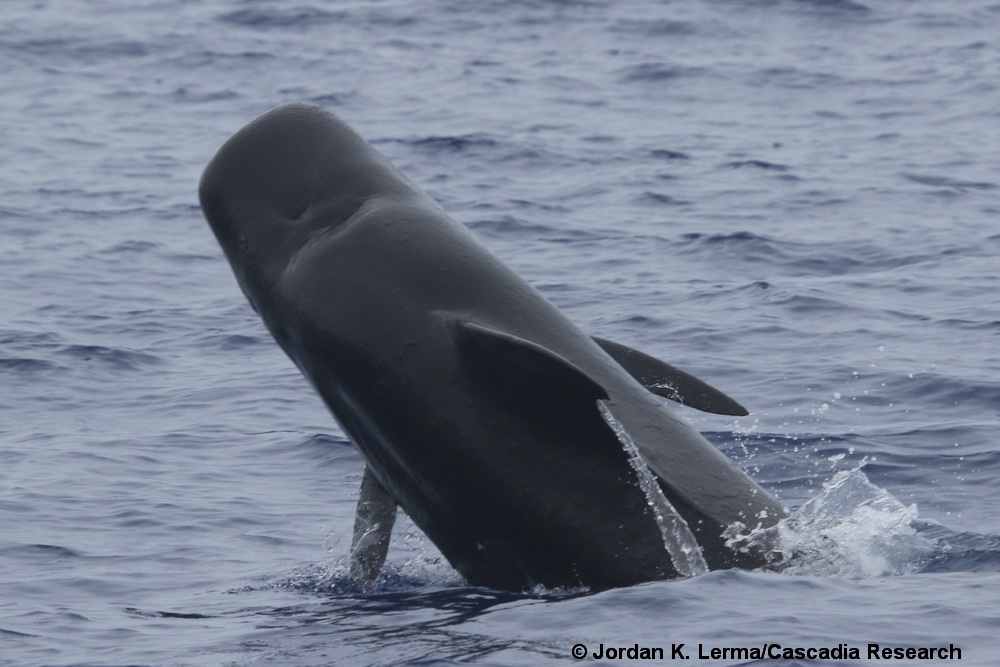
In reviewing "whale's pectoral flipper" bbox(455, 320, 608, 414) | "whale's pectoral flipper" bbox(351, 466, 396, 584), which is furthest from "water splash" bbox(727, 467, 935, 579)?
"whale's pectoral flipper" bbox(351, 466, 396, 584)

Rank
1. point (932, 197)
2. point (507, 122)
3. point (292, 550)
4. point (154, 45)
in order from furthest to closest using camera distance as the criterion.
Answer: point (154, 45), point (507, 122), point (932, 197), point (292, 550)

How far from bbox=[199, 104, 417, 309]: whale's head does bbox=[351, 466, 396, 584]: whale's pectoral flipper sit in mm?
1478

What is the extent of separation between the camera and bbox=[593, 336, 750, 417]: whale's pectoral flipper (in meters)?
10.5

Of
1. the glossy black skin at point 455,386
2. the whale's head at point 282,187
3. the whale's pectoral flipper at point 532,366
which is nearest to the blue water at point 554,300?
the glossy black skin at point 455,386

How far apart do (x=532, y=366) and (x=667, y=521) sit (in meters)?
1.34

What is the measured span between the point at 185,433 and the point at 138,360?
3.17 metres

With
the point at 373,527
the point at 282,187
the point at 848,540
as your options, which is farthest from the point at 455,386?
the point at 848,540

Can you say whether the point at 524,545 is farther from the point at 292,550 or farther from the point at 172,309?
the point at 172,309

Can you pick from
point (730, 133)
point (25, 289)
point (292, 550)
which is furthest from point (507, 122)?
point (292, 550)

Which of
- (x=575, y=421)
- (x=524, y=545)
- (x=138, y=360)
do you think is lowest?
(x=138, y=360)

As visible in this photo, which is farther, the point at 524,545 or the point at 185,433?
the point at 185,433

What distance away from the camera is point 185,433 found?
16172mm

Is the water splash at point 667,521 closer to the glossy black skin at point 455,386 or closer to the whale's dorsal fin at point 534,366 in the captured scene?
the glossy black skin at point 455,386

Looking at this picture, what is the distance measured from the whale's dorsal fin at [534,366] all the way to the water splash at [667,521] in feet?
1.63
